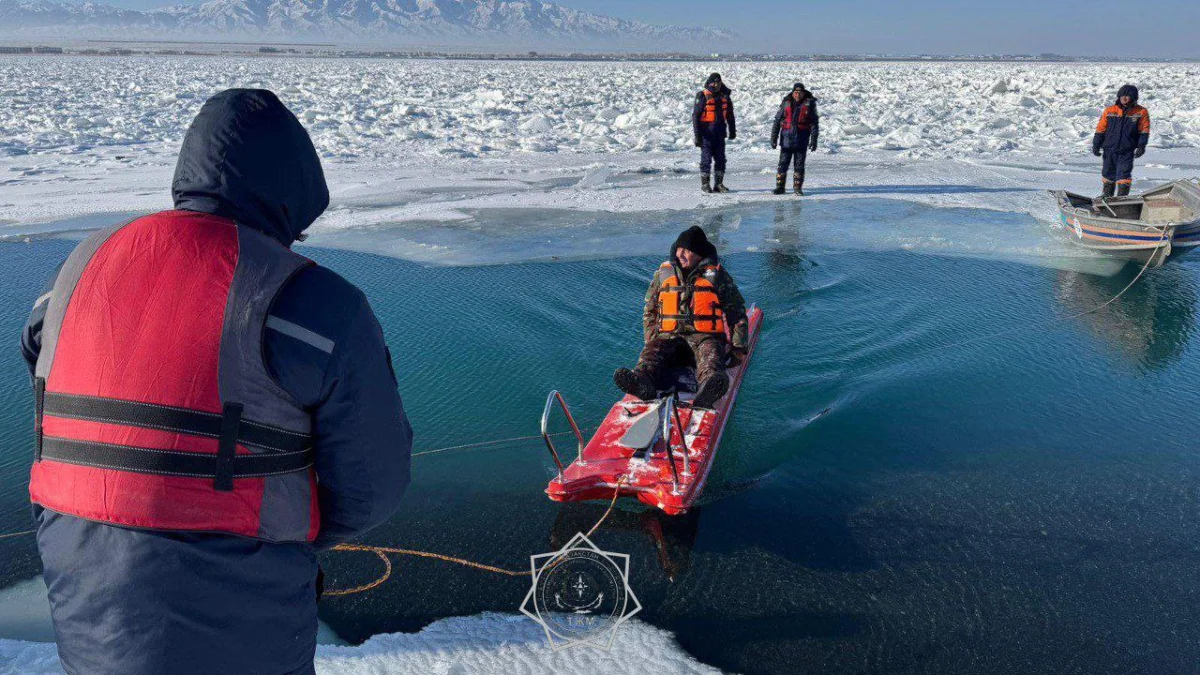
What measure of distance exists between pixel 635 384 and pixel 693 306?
3.12 feet

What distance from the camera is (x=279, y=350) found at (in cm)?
145

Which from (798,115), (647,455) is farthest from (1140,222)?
(647,455)

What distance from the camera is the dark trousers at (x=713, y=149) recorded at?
11.9m

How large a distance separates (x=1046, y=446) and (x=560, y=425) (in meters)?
3.04

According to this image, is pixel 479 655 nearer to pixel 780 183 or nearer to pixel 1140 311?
pixel 1140 311

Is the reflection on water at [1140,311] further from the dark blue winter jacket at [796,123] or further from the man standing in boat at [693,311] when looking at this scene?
the dark blue winter jacket at [796,123]

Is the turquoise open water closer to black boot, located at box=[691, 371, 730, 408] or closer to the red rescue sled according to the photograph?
the red rescue sled

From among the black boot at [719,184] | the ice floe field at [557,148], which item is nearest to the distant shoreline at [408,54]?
the ice floe field at [557,148]

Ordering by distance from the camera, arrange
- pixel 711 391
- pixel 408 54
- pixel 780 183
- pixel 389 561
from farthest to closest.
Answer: pixel 408 54 → pixel 780 183 → pixel 711 391 → pixel 389 561

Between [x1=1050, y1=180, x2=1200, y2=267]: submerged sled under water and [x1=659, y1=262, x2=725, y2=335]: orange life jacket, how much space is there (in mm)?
5651

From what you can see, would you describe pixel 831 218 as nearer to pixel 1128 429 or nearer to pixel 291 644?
pixel 1128 429

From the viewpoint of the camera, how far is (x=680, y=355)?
555cm

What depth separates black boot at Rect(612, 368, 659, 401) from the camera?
187 inches
